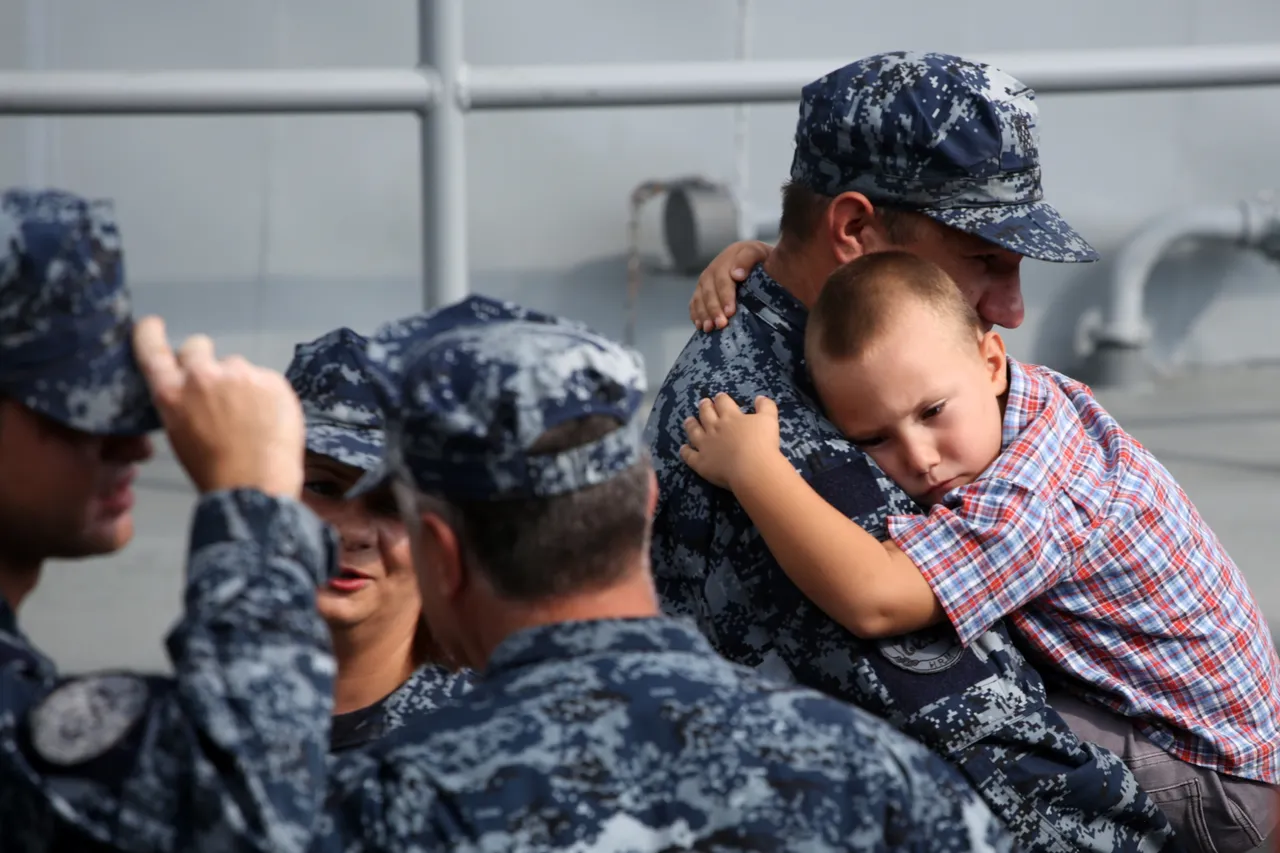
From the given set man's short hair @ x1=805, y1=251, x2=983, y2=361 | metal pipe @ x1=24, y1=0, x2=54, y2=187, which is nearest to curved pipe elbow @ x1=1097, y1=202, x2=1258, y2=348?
metal pipe @ x1=24, y1=0, x2=54, y2=187

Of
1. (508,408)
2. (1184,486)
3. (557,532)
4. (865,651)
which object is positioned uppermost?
(508,408)

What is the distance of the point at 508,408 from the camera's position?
135 cm

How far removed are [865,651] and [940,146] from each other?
0.62 m

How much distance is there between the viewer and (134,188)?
453cm

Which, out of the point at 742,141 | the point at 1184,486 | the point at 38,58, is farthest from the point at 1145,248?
the point at 38,58

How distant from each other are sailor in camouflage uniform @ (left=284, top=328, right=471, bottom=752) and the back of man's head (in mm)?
630

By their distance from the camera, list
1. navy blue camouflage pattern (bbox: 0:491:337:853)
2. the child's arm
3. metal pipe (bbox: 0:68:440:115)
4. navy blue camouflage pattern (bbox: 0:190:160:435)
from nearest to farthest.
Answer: navy blue camouflage pattern (bbox: 0:491:337:853) → navy blue camouflage pattern (bbox: 0:190:160:435) → the child's arm → metal pipe (bbox: 0:68:440:115)

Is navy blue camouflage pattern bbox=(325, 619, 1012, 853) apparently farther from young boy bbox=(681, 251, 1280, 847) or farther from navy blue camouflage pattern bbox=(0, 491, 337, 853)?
young boy bbox=(681, 251, 1280, 847)

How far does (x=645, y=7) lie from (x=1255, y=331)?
2.41m

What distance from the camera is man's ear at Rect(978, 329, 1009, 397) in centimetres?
211

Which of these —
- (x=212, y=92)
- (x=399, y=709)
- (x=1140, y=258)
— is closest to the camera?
(x=399, y=709)

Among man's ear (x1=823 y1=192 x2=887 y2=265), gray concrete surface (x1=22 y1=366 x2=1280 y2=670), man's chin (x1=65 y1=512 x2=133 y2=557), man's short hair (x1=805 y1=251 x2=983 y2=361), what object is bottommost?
gray concrete surface (x1=22 y1=366 x2=1280 y2=670)

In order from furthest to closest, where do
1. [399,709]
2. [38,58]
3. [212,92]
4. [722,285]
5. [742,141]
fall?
[742,141], [38,58], [212,92], [722,285], [399,709]

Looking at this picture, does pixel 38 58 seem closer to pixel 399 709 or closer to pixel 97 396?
pixel 399 709
